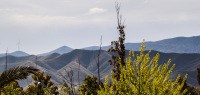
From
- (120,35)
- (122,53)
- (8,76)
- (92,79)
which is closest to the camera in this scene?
(8,76)

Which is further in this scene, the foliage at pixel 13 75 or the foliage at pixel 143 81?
the foliage at pixel 13 75

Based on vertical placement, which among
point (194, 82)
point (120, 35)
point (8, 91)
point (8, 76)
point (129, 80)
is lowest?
point (194, 82)

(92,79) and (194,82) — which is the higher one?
(92,79)

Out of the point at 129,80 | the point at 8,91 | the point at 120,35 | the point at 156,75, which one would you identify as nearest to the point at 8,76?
the point at 8,91

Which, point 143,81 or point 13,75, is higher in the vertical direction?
point 143,81

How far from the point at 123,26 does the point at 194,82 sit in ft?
590

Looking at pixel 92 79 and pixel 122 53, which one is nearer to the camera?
pixel 122 53

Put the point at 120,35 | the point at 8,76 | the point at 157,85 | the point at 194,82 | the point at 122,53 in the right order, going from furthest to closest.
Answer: the point at 194,82 < the point at 120,35 < the point at 122,53 < the point at 8,76 < the point at 157,85

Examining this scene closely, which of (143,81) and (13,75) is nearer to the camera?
(143,81)

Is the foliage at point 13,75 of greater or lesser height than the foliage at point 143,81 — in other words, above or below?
below

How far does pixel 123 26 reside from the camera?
60.2 ft

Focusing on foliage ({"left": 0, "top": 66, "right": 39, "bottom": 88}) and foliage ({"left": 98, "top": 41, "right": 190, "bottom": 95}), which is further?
foliage ({"left": 0, "top": 66, "right": 39, "bottom": 88})

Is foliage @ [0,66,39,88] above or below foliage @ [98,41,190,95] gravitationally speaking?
below

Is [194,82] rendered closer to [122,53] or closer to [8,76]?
[122,53]
